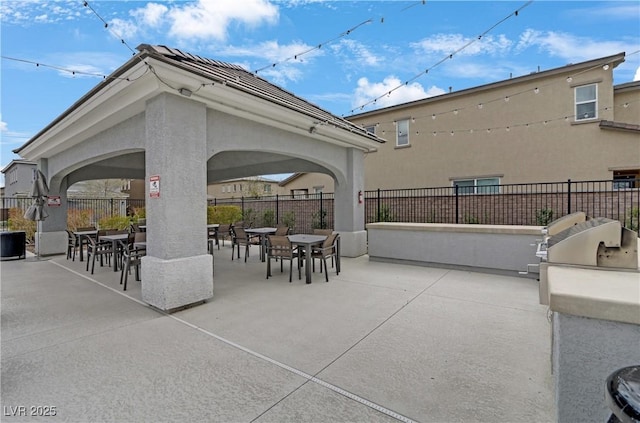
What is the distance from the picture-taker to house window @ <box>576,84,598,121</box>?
10.3 m

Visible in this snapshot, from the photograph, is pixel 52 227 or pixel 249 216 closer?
pixel 52 227

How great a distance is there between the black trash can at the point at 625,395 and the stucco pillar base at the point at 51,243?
1304cm

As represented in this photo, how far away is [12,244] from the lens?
9.34 metres

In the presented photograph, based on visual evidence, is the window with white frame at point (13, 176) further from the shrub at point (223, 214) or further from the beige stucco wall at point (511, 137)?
the beige stucco wall at point (511, 137)

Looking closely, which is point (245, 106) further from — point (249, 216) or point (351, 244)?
point (249, 216)

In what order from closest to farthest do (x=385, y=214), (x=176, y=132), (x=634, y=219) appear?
(x=176, y=132)
(x=634, y=219)
(x=385, y=214)

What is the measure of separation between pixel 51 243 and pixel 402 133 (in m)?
14.1

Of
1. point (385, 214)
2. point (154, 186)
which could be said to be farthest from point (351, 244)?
point (154, 186)

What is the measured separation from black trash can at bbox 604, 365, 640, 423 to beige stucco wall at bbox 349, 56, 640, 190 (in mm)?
12226

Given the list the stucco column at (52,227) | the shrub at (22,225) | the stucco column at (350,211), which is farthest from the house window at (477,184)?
the shrub at (22,225)

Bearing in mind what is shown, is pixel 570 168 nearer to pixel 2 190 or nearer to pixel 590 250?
pixel 590 250

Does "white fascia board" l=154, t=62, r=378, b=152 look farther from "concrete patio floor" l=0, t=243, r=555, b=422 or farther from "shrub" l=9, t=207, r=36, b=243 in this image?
"shrub" l=9, t=207, r=36, b=243

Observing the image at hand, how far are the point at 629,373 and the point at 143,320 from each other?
4947 mm

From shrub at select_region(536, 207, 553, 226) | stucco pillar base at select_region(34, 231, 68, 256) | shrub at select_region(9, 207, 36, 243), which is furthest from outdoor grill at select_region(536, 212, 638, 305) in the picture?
shrub at select_region(9, 207, 36, 243)
